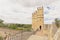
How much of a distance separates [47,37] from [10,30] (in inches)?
32.6

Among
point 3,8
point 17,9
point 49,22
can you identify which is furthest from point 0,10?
point 49,22

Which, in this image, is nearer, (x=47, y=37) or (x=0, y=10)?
(x=47, y=37)


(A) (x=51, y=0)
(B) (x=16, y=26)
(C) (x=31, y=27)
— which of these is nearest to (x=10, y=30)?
(B) (x=16, y=26)

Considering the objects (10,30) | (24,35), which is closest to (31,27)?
(24,35)

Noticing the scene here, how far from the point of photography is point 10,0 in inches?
157

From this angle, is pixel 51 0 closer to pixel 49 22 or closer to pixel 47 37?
pixel 49 22

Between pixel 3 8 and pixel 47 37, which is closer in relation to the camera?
pixel 47 37

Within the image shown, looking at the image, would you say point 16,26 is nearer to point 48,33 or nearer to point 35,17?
point 35,17

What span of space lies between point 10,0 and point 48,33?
1141 millimetres

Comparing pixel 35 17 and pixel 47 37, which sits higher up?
pixel 35 17

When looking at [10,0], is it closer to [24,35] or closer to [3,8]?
[3,8]

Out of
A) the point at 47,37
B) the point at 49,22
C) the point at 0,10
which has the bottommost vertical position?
the point at 47,37

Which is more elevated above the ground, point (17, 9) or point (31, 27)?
point (17, 9)

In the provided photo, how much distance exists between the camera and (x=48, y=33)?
12.1 feet
